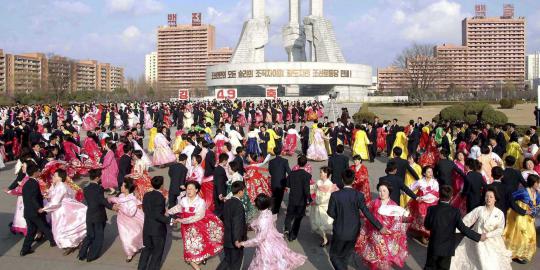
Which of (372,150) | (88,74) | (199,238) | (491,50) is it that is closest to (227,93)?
(372,150)

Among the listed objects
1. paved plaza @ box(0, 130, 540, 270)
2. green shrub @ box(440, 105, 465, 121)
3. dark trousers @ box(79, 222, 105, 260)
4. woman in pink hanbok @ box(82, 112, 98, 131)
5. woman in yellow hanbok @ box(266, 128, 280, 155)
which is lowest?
paved plaza @ box(0, 130, 540, 270)

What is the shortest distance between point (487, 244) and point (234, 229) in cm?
288

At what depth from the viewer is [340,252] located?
5898 mm

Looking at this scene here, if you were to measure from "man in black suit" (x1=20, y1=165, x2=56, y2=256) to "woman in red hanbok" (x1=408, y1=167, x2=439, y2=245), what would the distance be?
5.37 m

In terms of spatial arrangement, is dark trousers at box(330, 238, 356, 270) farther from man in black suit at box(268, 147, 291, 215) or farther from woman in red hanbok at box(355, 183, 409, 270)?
man in black suit at box(268, 147, 291, 215)

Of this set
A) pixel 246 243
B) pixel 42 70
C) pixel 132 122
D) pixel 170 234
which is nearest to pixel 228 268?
pixel 246 243

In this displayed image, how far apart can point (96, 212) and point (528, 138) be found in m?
10.4

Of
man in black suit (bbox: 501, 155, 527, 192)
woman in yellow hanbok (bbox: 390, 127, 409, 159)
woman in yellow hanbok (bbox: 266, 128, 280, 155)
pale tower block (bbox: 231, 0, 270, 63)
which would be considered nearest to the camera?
man in black suit (bbox: 501, 155, 527, 192)

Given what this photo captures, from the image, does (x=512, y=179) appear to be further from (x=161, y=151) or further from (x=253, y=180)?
(x=161, y=151)

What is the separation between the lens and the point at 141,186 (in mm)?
8703

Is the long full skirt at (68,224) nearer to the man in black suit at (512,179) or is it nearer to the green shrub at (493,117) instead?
the man in black suit at (512,179)

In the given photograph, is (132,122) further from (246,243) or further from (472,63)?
(472,63)

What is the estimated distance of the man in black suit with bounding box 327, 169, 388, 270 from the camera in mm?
5777

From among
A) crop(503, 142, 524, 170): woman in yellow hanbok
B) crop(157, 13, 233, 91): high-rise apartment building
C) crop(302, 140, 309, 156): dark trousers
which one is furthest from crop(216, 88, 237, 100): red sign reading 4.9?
crop(157, 13, 233, 91): high-rise apartment building
